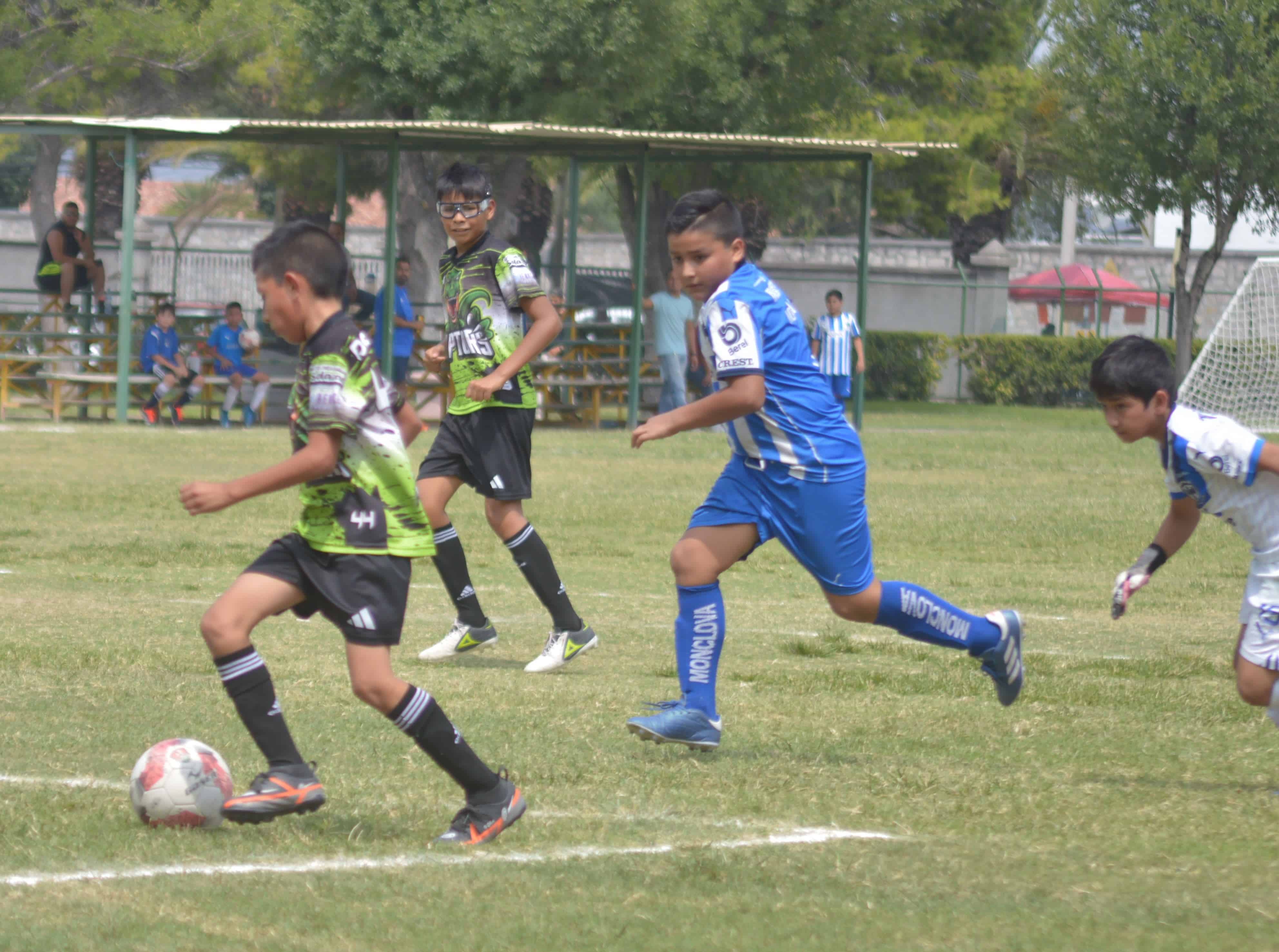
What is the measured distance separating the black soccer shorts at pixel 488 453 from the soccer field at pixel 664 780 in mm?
779

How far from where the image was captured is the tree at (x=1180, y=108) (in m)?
26.9

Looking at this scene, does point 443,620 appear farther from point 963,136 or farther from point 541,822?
point 963,136

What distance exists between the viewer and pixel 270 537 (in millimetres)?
11875

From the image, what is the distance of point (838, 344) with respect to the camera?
21.9m

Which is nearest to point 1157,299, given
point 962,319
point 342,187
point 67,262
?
point 962,319

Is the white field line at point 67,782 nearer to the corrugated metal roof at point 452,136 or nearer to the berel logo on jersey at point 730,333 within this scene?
the berel logo on jersey at point 730,333

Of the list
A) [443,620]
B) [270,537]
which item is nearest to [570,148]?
[270,537]

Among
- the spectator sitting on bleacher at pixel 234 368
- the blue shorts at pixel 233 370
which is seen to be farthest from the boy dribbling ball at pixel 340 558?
the blue shorts at pixel 233 370

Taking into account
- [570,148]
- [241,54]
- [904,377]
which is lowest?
[904,377]

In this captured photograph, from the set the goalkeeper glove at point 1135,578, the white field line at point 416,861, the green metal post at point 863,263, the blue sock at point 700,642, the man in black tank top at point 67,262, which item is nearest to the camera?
the white field line at point 416,861

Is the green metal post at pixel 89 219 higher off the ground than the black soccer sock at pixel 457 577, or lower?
higher

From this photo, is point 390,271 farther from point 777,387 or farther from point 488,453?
point 777,387

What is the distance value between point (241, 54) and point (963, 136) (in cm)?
1507

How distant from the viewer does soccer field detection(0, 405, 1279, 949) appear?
380cm
